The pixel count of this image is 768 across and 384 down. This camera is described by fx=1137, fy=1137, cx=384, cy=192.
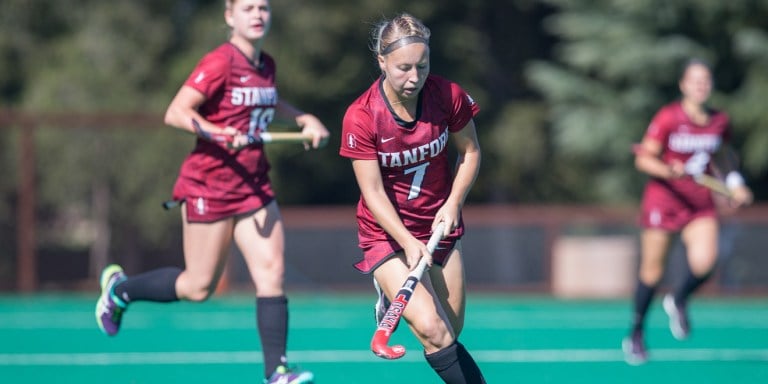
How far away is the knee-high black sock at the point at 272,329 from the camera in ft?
18.9

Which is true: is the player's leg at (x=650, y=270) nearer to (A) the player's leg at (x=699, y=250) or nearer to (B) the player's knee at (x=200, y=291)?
(A) the player's leg at (x=699, y=250)

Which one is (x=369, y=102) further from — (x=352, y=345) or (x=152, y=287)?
(x=352, y=345)

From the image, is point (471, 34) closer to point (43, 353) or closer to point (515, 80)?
point (515, 80)

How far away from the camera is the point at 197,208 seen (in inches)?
238

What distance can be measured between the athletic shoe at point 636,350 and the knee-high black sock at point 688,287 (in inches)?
23.3

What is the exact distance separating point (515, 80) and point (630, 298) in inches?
407

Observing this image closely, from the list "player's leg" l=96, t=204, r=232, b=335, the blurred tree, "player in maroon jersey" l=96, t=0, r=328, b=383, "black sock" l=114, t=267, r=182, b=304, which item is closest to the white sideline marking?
"player's leg" l=96, t=204, r=232, b=335

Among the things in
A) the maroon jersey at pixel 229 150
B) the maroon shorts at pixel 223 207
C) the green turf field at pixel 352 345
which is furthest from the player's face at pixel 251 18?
the green turf field at pixel 352 345

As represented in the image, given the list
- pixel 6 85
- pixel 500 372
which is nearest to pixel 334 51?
pixel 6 85

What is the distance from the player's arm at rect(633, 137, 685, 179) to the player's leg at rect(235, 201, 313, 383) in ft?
10.7

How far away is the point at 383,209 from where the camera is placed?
15.8 feet

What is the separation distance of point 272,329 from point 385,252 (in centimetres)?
111

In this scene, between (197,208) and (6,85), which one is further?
(6,85)

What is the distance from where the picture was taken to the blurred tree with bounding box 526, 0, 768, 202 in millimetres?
18766
